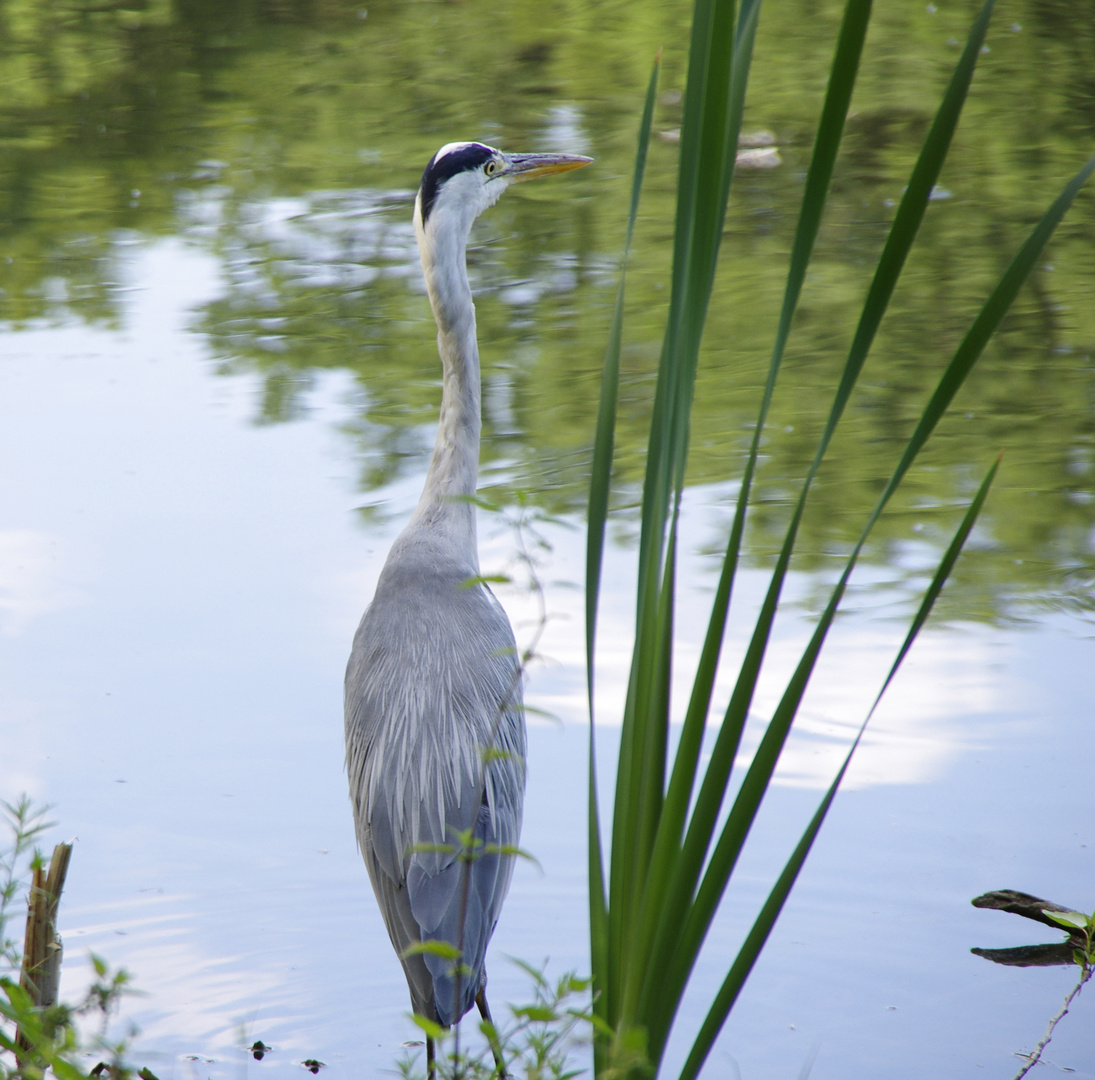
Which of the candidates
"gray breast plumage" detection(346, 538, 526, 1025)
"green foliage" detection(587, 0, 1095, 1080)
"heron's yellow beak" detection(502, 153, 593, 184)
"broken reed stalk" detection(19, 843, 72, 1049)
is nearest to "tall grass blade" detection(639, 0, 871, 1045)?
"green foliage" detection(587, 0, 1095, 1080)

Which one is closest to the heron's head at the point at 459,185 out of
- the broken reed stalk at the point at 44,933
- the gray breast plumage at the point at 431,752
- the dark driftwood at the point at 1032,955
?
the gray breast plumage at the point at 431,752

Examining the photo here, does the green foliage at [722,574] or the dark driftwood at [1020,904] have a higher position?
the green foliage at [722,574]

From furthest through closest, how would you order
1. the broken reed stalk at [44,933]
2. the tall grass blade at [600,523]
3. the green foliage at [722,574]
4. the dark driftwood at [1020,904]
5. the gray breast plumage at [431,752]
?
the dark driftwood at [1020,904] < the gray breast plumage at [431,752] < the broken reed stalk at [44,933] < the tall grass blade at [600,523] < the green foliage at [722,574]

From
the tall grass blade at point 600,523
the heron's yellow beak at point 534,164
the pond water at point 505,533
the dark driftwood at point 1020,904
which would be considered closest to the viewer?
the tall grass blade at point 600,523

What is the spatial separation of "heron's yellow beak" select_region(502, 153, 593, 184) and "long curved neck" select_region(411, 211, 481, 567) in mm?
361

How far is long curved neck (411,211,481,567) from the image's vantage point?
124 inches

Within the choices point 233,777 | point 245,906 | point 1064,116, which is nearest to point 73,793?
point 233,777

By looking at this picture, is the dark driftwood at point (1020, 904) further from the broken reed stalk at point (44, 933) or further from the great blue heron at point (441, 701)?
the broken reed stalk at point (44, 933)

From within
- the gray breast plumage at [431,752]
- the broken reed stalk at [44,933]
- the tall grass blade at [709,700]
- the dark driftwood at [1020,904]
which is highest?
the tall grass blade at [709,700]

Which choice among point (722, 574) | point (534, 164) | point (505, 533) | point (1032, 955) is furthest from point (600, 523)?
point (505, 533)

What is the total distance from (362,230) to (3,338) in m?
2.39

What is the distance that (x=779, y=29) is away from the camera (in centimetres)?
1312

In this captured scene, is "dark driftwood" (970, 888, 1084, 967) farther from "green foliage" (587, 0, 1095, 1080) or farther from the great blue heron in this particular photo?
"green foliage" (587, 0, 1095, 1080)

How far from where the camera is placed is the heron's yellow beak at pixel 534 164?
3.51 metres
